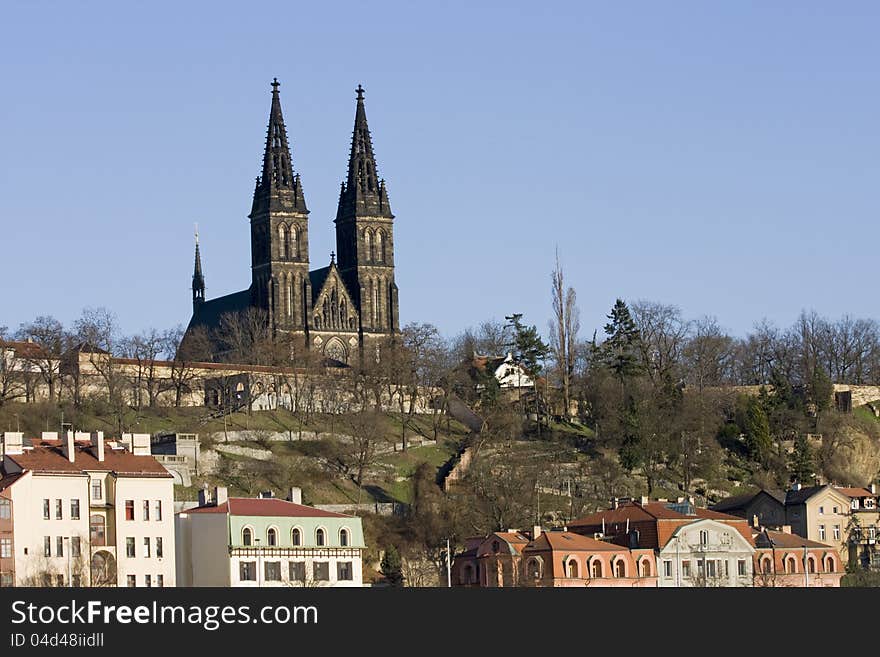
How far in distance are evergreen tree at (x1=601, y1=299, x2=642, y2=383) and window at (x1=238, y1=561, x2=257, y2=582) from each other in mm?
57437

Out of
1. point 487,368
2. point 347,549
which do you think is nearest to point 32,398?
point 487,368

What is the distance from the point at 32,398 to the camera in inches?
5226

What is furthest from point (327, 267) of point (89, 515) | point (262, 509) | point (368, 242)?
point (89, 515)

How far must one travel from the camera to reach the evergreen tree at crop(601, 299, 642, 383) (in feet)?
477

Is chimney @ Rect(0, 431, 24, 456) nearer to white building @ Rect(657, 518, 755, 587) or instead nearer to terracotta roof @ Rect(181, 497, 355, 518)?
terracotta roof @ Rect(181, 497, 355, 518)

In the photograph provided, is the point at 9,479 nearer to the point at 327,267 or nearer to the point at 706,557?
the point at 706,557

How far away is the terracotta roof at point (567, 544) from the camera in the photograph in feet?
326

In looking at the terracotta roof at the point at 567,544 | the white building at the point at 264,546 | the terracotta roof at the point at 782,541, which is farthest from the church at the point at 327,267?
the white building at the point at 264,546

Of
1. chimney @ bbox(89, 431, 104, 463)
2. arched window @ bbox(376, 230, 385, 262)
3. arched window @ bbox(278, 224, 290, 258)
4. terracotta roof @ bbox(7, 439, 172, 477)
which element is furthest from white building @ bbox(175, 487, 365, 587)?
arched window @ bbox(376, 230, 385, 262)

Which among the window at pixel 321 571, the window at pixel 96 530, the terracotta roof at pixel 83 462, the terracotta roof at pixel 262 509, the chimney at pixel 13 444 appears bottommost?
the window at pixel 321 571

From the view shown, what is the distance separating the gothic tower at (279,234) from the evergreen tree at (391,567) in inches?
2448

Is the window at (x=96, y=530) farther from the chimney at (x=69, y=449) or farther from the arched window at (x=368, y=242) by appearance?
the arched window at (x=368, y=242)

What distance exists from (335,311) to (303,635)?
340ft

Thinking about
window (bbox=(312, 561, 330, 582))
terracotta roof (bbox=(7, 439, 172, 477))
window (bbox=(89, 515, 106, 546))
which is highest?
terracotta roof (bbox=(7, 439, 172, 477))
